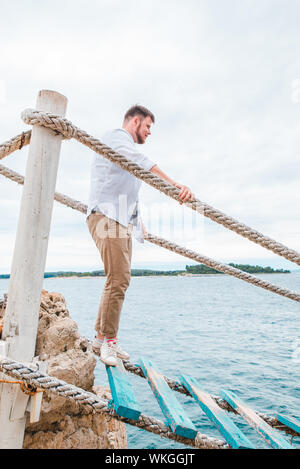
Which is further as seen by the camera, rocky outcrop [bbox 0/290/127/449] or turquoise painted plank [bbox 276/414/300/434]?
rocky outcrop [bbox 0/290/127/449]

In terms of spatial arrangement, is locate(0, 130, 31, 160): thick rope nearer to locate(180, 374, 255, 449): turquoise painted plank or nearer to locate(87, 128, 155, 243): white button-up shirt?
locate(87, 128, 155, 243): white button-up shirt

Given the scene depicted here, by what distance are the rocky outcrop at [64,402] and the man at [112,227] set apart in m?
1.19

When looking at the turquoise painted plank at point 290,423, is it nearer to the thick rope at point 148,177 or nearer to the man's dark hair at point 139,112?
the thick rope at point 148,177

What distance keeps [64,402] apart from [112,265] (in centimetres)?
203

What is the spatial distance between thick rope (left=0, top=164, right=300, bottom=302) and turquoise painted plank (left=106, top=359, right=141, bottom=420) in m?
1.12

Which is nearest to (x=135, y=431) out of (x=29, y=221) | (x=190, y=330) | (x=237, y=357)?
(x=29, y=221)

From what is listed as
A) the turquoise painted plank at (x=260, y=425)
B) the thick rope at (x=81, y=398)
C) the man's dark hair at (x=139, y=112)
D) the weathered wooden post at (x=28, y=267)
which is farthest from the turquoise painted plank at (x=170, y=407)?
the man's dark hair at (x=139, y=112)

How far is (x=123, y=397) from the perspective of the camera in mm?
1794

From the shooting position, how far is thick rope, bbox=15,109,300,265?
1.80 metres

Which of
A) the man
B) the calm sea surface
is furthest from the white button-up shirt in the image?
the calm sea surface

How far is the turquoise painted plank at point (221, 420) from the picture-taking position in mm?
1748

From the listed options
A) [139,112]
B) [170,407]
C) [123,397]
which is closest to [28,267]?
[123,397]

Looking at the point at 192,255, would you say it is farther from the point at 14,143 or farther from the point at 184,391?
the point at 14,143
